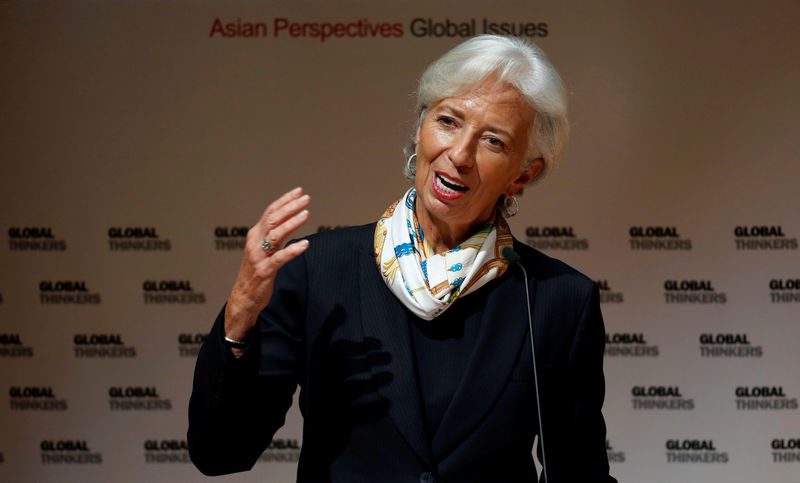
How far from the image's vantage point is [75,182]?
438 centimetres

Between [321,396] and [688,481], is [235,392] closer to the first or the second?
[321,396]

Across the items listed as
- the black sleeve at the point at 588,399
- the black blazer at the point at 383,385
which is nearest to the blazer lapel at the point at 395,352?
the black blazer at the point at 383,385

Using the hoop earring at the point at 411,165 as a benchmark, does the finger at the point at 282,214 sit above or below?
below

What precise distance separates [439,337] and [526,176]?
436 millimetres

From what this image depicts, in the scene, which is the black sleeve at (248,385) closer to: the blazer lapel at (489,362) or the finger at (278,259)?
the finger at (278,259)

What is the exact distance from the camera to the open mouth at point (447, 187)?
5.79 ft

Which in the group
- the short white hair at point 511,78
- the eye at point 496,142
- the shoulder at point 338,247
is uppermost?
the short white hair at point 511,78

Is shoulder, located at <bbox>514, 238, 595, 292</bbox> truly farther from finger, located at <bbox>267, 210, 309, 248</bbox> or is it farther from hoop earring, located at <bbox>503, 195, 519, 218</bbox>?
finger, located at <bbox>267, 210, 309, 248</bbox>

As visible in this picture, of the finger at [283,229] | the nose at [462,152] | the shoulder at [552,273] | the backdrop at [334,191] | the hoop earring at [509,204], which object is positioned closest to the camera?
the finger at [283,229]

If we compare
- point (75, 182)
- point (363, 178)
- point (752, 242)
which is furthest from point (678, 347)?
point (75, 182)

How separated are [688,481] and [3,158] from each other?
3.92 meters

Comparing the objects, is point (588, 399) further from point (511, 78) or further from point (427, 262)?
point (511, 78)

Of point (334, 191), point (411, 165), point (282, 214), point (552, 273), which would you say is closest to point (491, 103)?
point (411, 165)

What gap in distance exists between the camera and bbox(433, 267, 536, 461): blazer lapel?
166 cm
